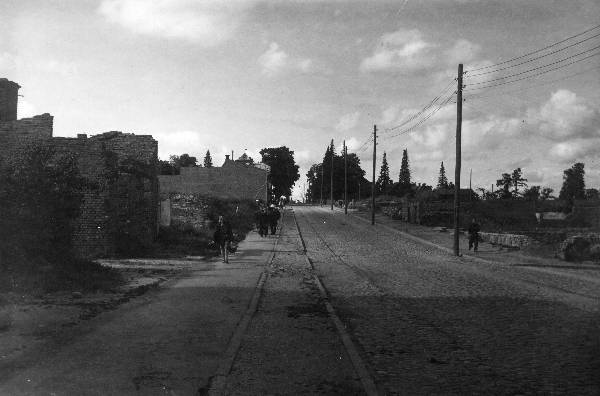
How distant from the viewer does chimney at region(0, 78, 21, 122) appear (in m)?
21.6

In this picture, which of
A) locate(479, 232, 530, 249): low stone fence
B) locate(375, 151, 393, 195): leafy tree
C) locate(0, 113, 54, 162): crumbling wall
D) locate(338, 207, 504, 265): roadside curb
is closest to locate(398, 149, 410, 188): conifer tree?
locate(375, 151, 393, 195): leafy tree

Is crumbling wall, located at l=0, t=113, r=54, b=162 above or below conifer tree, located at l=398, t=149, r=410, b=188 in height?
below

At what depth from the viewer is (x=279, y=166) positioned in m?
117

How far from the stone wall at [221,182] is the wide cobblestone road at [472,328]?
186 feet

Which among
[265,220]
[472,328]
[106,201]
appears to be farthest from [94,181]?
[265,220]

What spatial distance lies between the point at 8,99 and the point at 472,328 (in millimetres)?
20146

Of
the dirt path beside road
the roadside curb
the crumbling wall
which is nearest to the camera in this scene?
the dirt path beside road

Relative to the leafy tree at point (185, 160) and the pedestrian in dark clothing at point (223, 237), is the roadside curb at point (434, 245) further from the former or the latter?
the leafy tree at point (185, 160)

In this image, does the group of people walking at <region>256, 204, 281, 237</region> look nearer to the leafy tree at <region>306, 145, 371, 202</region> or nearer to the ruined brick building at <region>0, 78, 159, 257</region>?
the ruined brick building at <region>0, 78, 159, 257</region>

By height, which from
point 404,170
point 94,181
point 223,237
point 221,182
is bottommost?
point 223,237

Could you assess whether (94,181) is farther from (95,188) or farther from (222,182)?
(222,182)

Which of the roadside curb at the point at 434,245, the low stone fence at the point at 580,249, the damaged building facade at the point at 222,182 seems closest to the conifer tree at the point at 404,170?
the damaged building facade at the point at 222,182

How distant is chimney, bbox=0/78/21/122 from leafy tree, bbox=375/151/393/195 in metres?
124

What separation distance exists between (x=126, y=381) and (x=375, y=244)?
2564 cm
